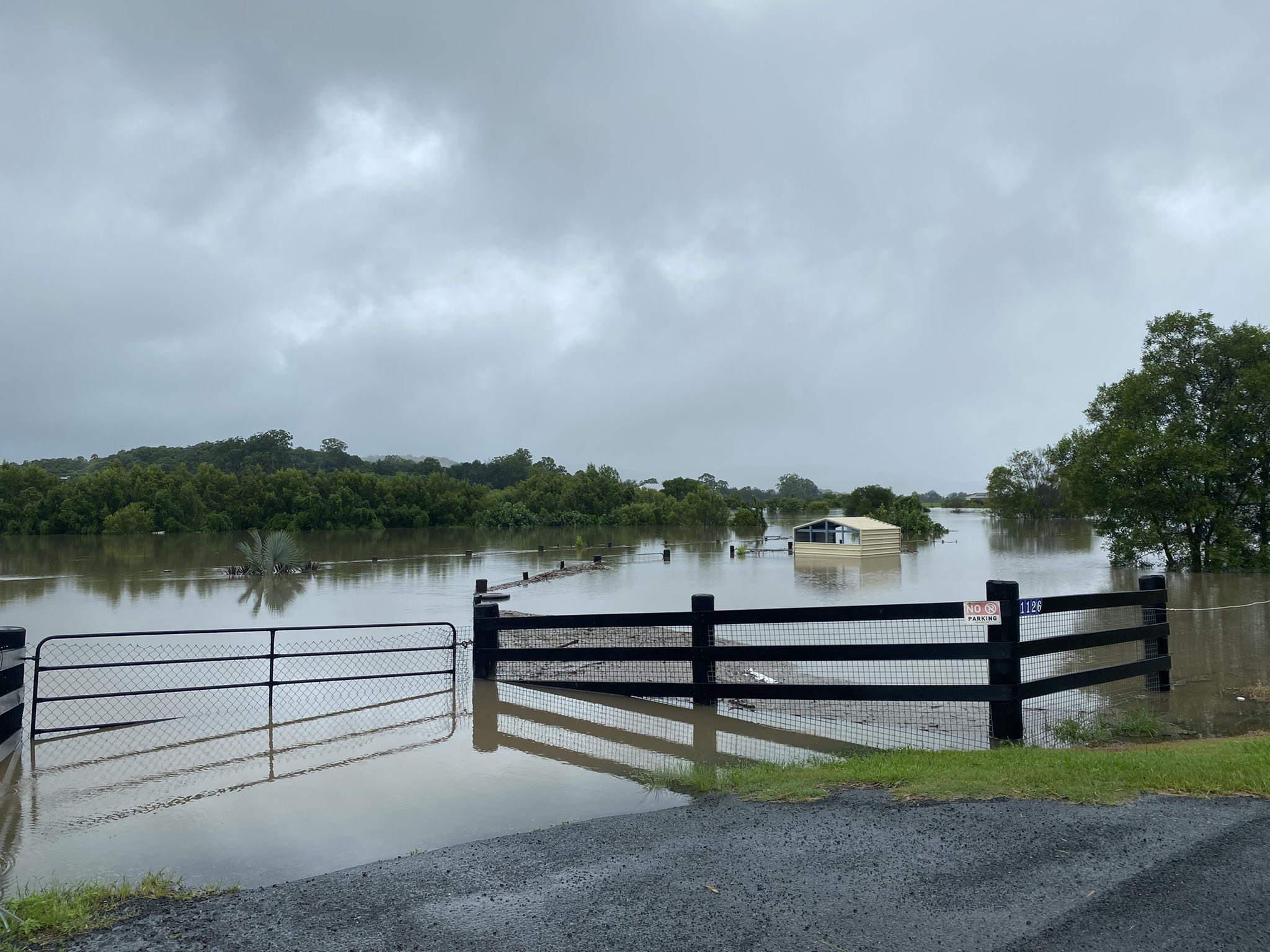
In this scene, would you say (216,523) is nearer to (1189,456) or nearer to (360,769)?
(1189,456)

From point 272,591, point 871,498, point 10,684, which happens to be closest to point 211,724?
point 10,684

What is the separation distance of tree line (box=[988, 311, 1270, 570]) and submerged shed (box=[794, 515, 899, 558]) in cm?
1152

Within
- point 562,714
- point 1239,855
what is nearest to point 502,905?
point 1239,855

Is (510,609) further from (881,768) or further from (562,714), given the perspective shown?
(881,768)

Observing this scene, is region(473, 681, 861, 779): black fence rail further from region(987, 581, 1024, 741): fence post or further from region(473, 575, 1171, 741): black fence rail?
region(987, 581, 1024, 741): fence post

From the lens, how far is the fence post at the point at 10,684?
21.4 feet

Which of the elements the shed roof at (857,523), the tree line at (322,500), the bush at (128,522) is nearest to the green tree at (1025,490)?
the tree line at (322,500)

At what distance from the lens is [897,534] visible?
47.0 meters

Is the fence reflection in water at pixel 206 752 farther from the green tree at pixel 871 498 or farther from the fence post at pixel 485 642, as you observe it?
the green tree at pixel 871 498

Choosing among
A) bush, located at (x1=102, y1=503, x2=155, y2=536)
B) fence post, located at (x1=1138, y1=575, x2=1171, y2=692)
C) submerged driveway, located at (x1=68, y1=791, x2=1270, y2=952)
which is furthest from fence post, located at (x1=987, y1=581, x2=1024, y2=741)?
bush, located at (x1=102, y1=503, x2=155, y2=536)

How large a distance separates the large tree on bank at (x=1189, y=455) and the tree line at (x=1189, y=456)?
0.12 feet

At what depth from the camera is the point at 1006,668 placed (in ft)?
21.9

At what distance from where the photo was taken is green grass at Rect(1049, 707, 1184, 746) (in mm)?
6926

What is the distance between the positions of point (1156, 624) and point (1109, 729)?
224cm
